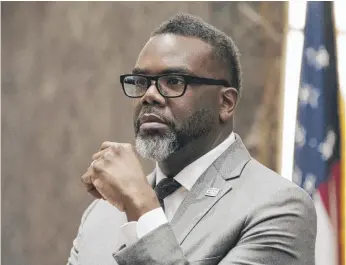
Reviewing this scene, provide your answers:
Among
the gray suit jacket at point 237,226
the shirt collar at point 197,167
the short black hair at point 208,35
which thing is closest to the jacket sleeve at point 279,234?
the gray suit jacket at point 237,226

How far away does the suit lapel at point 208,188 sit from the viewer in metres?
1.65

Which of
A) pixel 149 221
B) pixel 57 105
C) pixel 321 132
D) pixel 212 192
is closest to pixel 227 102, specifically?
pixel 212 192

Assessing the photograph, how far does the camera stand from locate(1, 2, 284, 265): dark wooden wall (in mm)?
3428

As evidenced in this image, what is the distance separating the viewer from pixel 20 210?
352 centimetres

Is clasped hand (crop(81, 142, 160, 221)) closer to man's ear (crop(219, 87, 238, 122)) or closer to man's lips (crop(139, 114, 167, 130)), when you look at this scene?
man's lips (crop(139, 114, 167, 130))

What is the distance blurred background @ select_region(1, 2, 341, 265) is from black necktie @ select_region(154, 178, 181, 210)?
1.55 m

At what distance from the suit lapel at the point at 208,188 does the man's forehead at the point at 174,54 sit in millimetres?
295

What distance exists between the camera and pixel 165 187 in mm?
1845

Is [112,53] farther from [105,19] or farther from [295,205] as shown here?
[295,205]

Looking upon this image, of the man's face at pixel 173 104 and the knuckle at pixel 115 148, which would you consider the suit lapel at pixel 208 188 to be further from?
the knuckle at pixel 115 148

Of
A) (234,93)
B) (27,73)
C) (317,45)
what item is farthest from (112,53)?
(234,93)

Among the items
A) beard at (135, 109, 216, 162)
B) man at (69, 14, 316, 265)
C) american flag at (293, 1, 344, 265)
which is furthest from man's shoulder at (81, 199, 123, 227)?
american flag at (293, 1, 344, 265)

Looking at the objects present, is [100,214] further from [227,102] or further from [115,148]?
[227,102]

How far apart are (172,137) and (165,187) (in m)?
0.18
